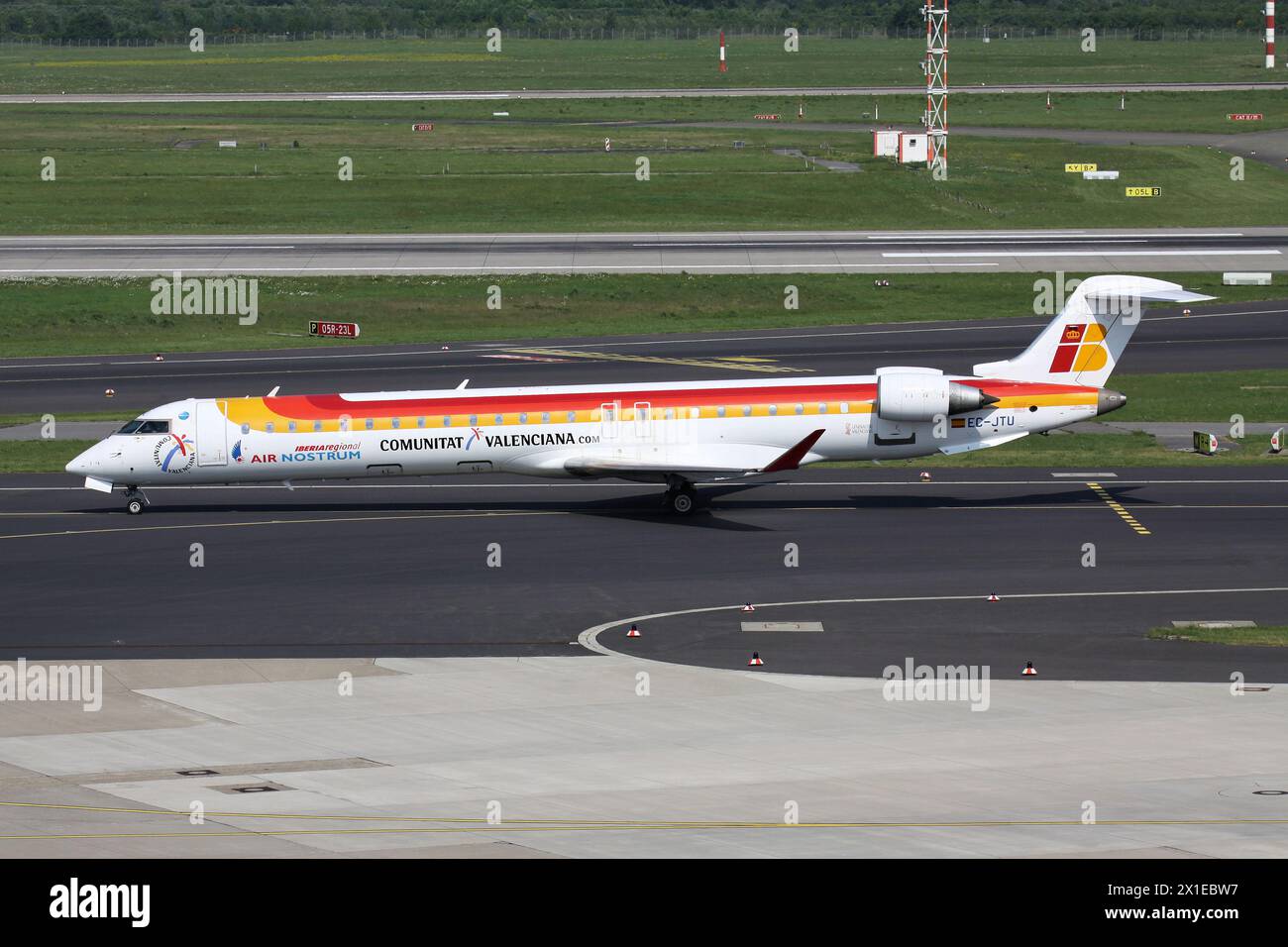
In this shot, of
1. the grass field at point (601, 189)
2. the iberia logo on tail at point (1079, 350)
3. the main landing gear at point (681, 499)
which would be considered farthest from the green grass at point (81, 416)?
the grass field at point (601, 189)

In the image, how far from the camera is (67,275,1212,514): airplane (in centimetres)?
5031

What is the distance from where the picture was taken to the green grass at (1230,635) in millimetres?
38375

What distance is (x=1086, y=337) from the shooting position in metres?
51.5

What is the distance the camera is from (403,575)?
45000mm

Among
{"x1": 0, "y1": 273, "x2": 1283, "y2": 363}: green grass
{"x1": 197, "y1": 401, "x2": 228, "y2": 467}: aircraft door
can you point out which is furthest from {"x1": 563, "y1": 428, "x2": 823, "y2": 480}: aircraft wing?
{"x1": 0, "y1": 273, "x2": 1283, "y2": 363}: green grass

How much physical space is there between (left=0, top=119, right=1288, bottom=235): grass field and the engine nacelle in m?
60.4

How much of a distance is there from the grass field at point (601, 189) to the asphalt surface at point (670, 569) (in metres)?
57.4

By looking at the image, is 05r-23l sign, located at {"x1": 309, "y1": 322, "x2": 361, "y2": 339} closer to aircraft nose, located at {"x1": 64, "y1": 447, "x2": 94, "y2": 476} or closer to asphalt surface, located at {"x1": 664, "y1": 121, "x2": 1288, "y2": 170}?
aircraft nose, located at {"x1": 64, "y1": 447, "x2": 94, "y2": 476}

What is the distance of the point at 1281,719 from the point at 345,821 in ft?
56.5

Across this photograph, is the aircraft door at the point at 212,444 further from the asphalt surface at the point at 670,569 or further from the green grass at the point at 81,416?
the green grass at the point at 81,416

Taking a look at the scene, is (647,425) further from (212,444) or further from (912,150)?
(912,150)
